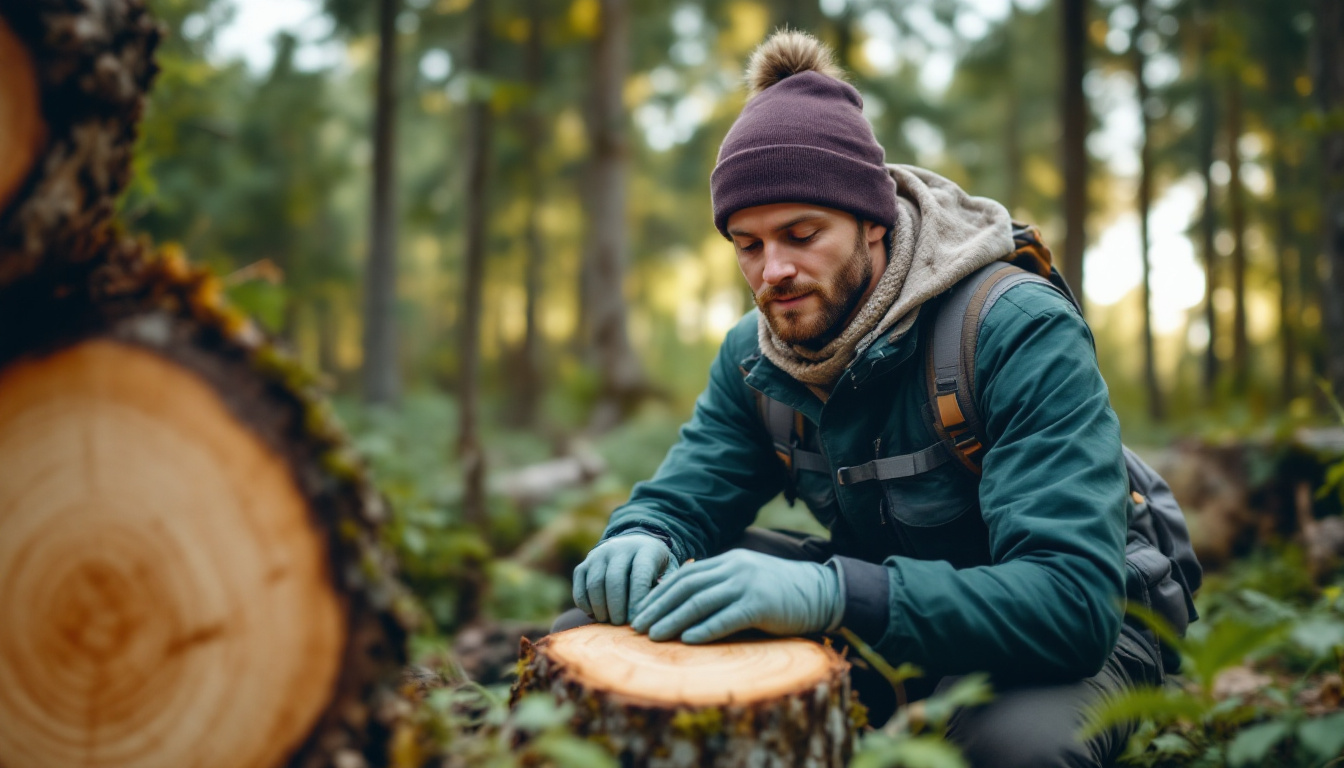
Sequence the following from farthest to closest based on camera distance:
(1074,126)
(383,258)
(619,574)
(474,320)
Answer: (383,258) < (474,320) < (1074,126) < (619,574)

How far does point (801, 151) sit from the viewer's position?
2.54 meters

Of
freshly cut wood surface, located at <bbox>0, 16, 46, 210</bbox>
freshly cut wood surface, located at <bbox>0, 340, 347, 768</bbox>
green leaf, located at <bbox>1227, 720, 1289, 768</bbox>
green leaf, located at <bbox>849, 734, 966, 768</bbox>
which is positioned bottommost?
green leaf, located at <bbox>1227, 720, 1289, 768</bbox>

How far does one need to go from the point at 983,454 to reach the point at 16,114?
2308mm

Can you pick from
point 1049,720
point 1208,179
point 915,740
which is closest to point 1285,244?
point 1208,179

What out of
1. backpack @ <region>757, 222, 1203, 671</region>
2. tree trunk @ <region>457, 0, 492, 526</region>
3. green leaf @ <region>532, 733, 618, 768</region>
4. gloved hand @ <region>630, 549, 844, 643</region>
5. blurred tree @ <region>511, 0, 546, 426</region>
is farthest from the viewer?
blurred tree @ <region>511, 0, 546, 426</region>

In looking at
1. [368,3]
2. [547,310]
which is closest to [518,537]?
[368,3]

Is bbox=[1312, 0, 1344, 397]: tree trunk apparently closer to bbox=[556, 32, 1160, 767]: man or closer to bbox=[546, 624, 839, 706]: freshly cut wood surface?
bbox=[556, 32, 1160, 767]: man

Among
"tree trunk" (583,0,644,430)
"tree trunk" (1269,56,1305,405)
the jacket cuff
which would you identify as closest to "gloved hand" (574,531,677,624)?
the jacket cuff

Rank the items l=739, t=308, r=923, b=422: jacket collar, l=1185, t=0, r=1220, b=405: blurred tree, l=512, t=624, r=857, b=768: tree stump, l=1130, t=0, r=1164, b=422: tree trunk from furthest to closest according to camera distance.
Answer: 1. l=1185, t=0, r=1220, b=405: blurred tree
2. l=1130, t=0, r=1164, b=422: tree trunk
3. l=739, t=308, r=923, b=422: jacket collar
4. l=512, t=624, r=857, b=768: tree stump

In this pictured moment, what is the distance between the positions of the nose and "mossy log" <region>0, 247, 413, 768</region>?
4.83 feet

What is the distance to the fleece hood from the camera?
239 centimetres

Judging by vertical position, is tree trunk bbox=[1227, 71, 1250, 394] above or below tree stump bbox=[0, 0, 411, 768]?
above

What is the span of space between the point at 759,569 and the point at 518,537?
5.30 metres

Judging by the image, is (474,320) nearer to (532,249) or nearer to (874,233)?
(874,233)
